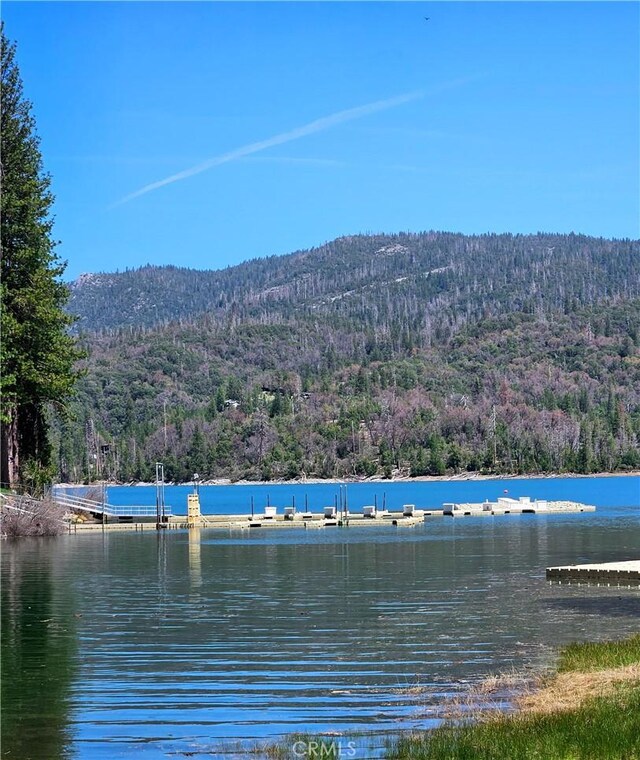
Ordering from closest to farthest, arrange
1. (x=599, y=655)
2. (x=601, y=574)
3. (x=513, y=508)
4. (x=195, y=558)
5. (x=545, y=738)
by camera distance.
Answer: (x=545, y=738) → (x=599, y=655) → (x=601, y=574) → (x=195, y=558) → (x=513, y=508)

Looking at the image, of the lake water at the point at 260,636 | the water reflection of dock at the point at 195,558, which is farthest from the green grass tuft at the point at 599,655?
the water reflection of dock at the point at 195,558

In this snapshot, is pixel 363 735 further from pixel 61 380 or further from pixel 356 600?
pixel 61 380

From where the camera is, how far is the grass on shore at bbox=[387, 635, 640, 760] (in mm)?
14203

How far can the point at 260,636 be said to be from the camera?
1053 inches

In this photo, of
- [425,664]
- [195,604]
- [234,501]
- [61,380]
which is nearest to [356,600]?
[195,604]

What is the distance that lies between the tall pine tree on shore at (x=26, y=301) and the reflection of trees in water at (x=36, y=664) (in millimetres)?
20453

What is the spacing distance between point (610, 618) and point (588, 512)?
71996mm

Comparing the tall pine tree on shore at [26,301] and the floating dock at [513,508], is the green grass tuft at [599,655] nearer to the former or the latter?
the tall pine tree on shore at [26,301]

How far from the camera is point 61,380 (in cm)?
6188

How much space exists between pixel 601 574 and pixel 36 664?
1816cm

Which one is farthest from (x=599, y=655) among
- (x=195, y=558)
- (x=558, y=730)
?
(x=195, y=558)

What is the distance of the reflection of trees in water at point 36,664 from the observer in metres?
17.0

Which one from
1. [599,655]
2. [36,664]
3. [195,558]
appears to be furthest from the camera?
[195,558]

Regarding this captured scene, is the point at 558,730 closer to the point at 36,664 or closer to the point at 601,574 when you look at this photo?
the point at 36,664
